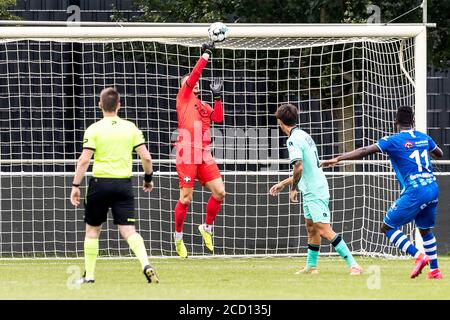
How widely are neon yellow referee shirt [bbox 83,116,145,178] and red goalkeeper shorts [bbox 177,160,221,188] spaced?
3971 mm

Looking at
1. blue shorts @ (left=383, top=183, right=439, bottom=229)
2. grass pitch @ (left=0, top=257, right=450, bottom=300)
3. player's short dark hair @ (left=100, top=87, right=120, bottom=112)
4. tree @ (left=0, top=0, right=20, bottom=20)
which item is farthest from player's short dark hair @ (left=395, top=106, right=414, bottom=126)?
tree @ (left=0, top=0, right=20, bottom=20)

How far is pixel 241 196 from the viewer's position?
19.4m

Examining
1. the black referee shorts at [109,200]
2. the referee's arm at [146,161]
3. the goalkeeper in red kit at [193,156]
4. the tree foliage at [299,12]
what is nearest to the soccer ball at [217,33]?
the goalkeeper in red kit at [193,156]

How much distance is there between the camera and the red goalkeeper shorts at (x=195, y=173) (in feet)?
53.7

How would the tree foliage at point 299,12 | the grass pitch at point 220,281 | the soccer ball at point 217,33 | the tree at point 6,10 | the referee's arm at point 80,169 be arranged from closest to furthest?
the grass pitch at point 220,281 → the referee's arm at point 80,169 → the soccer ball at point 217,33 → the tree foliage at point 299,12 → the tree at point 6,10

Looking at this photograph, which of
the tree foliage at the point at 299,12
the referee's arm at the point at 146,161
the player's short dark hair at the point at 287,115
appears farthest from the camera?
the tree foliage at the point at 299,12

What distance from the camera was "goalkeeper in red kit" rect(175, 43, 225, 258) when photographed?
645 inches

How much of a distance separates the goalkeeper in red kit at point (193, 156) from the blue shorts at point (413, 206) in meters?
3.65

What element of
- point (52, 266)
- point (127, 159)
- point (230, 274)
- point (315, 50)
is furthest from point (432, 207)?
point (315, 50)

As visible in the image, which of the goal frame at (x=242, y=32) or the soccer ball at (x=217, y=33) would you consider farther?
the goal frame at (x=242, y=32)

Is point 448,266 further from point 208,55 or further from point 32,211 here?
point 32,211

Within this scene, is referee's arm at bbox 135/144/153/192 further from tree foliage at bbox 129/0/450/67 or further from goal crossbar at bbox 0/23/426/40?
tree foliage at bbox 129/0/450/67

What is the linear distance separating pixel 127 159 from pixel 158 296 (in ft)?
6.68

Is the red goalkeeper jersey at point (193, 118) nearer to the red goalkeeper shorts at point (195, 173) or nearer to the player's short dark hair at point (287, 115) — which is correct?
the red goalkeeper shorts at point (195, 173)
